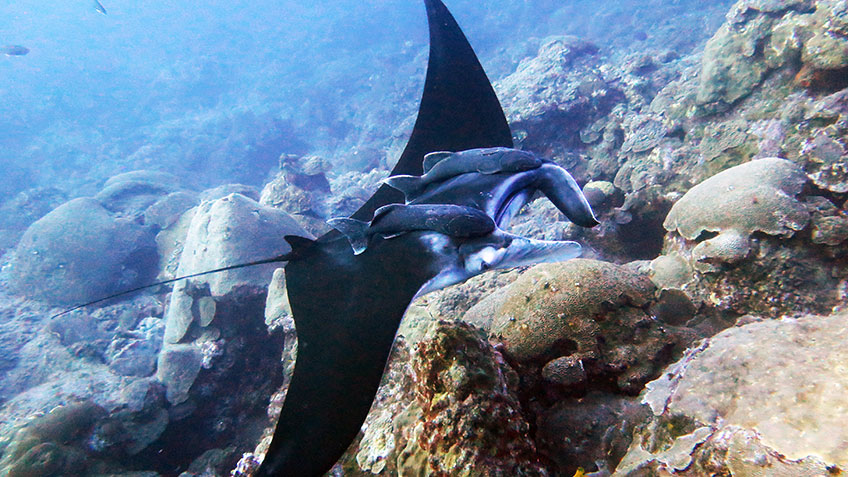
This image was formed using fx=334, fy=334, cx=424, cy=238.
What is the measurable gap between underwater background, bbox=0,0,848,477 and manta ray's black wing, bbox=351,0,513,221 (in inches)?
49.6

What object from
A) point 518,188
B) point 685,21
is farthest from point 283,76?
point 518,188

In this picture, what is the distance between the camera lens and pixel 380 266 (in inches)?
79.1

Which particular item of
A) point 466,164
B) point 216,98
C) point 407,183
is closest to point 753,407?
point 466,164

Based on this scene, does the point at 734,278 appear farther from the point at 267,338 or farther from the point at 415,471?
the point at 267,338

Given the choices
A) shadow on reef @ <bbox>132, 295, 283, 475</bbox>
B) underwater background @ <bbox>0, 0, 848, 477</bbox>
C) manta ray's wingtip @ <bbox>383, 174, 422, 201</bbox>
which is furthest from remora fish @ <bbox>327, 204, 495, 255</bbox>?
shadow on reef @ <bbox>132, 295, 283, 475</bbox>

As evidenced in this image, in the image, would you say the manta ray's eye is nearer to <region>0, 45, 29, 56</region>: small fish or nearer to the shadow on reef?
the shadow on reef

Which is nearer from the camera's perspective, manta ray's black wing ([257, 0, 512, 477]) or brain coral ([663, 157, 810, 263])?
manta ray's black wing ([257, 0, 512, 477])

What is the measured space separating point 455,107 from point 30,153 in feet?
130

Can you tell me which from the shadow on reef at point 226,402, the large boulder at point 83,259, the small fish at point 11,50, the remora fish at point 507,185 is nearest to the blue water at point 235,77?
the small fish at point 11,50

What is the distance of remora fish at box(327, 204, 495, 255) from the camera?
185 cm

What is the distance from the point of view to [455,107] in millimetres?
3213

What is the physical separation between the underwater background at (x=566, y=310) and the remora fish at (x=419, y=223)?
58cm

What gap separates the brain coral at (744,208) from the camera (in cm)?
294

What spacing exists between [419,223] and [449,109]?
170cm
